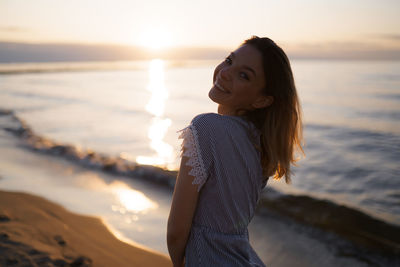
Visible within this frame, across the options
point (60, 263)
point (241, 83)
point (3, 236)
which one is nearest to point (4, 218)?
point (3, 236)

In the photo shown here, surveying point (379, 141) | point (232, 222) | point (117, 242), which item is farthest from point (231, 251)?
point (379, 141)

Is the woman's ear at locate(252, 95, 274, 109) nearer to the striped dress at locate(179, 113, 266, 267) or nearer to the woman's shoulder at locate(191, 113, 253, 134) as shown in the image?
the striped dress at locate(179, 113, 266, 267)

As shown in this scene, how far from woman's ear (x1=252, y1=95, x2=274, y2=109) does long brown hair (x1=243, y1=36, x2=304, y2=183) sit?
2 centimetres

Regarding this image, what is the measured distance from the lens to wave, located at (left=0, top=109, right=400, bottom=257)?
212 inches

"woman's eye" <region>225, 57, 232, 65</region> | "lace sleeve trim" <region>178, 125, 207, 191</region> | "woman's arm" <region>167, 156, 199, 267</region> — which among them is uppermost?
"woman's eye" <region>225, 57, 232, 65</region>

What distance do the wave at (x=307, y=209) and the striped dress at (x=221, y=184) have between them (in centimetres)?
430

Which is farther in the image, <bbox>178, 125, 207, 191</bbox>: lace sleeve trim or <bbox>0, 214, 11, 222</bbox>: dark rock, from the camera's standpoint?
<bbox>0, 214, 11, 222</bbox>: dark rock

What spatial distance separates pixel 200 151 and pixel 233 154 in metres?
0.17

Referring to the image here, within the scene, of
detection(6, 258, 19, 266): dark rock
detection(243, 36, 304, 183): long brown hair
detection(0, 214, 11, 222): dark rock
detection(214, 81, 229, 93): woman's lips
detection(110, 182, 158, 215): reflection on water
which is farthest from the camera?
detection(110, 182, 158, 215): reflection on water

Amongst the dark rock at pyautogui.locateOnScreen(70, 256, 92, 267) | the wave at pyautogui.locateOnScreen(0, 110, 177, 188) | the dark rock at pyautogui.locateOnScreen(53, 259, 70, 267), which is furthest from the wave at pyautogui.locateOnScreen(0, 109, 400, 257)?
the dark rock at pyautogui.locateOnScreen(53, 259, 70, 267)

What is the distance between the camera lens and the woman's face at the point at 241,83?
1865 millimetres

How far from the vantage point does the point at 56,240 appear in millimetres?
4324

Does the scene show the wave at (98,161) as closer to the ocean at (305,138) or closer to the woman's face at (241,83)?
the ocean at (305,138)

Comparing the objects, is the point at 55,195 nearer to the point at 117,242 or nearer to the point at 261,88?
the point at 117,242
